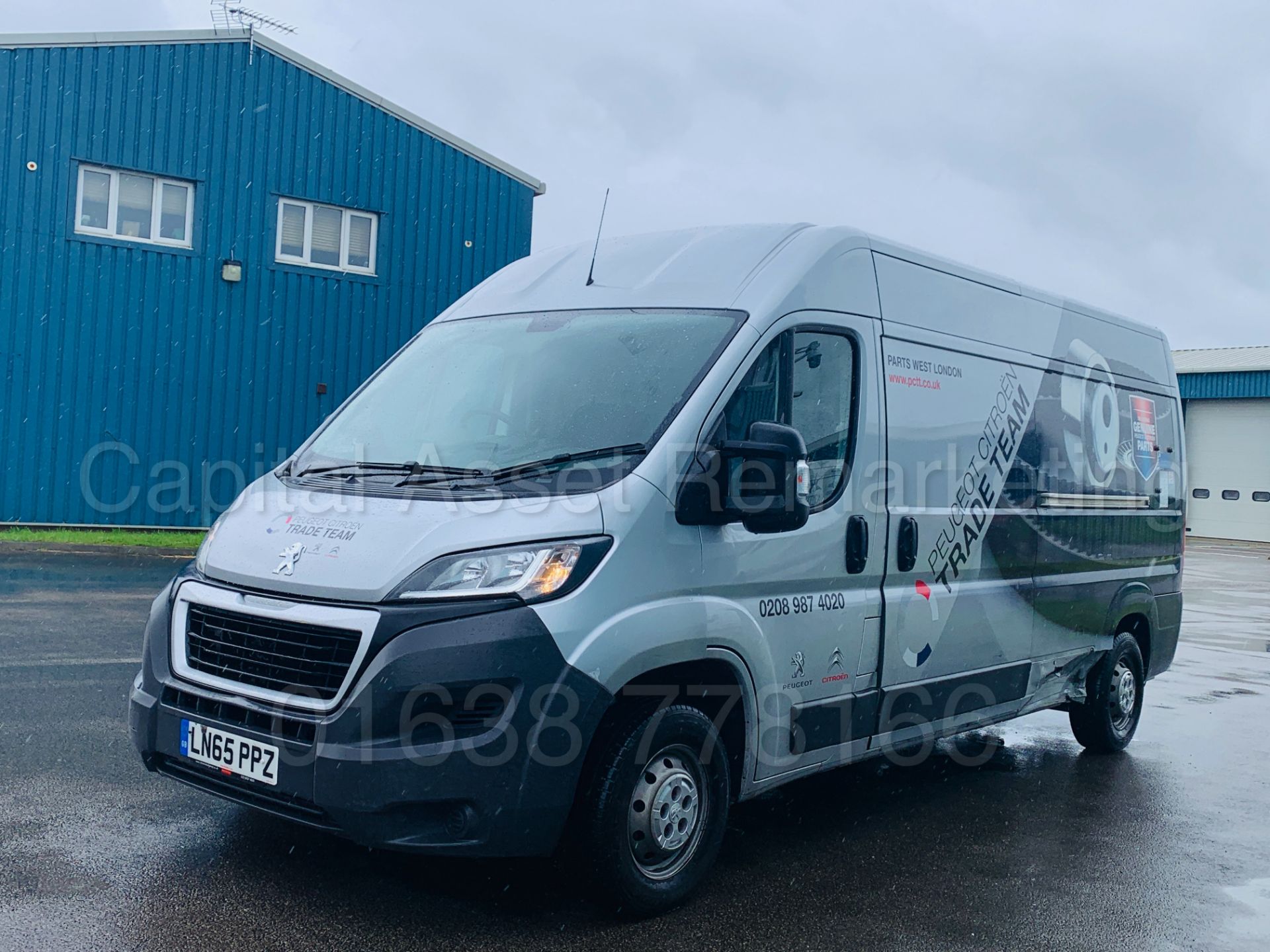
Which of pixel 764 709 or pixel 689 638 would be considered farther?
pixel 764 709

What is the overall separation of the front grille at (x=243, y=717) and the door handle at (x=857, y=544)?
7.44ft

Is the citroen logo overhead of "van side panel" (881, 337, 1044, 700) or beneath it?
beneath

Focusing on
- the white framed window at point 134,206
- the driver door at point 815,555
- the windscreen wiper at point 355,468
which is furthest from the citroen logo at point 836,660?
the white framed window at point 134,206

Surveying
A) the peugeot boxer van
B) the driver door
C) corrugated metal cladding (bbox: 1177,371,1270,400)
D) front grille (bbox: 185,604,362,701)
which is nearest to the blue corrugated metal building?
corrugated metal cladding (bbox: 1177,371,1270,400)

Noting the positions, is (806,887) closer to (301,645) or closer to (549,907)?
(549,907)

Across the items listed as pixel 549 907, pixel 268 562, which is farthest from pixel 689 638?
pixel 268 562

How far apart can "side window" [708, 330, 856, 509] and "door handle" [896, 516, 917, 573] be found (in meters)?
0.47

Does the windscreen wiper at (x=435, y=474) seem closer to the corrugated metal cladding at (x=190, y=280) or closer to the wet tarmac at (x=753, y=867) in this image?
the wet tarmac at (x=753, y=867)

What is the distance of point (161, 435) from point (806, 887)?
16509 mm

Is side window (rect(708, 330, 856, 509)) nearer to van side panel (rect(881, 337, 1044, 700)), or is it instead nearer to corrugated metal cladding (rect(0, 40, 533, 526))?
van side panel (rect(881, 337, 1044, 700))

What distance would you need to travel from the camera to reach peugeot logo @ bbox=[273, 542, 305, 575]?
13.4ft

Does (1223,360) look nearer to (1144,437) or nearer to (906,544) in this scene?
(1144,437)

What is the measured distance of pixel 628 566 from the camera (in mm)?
4059

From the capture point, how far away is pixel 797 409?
4.85m
